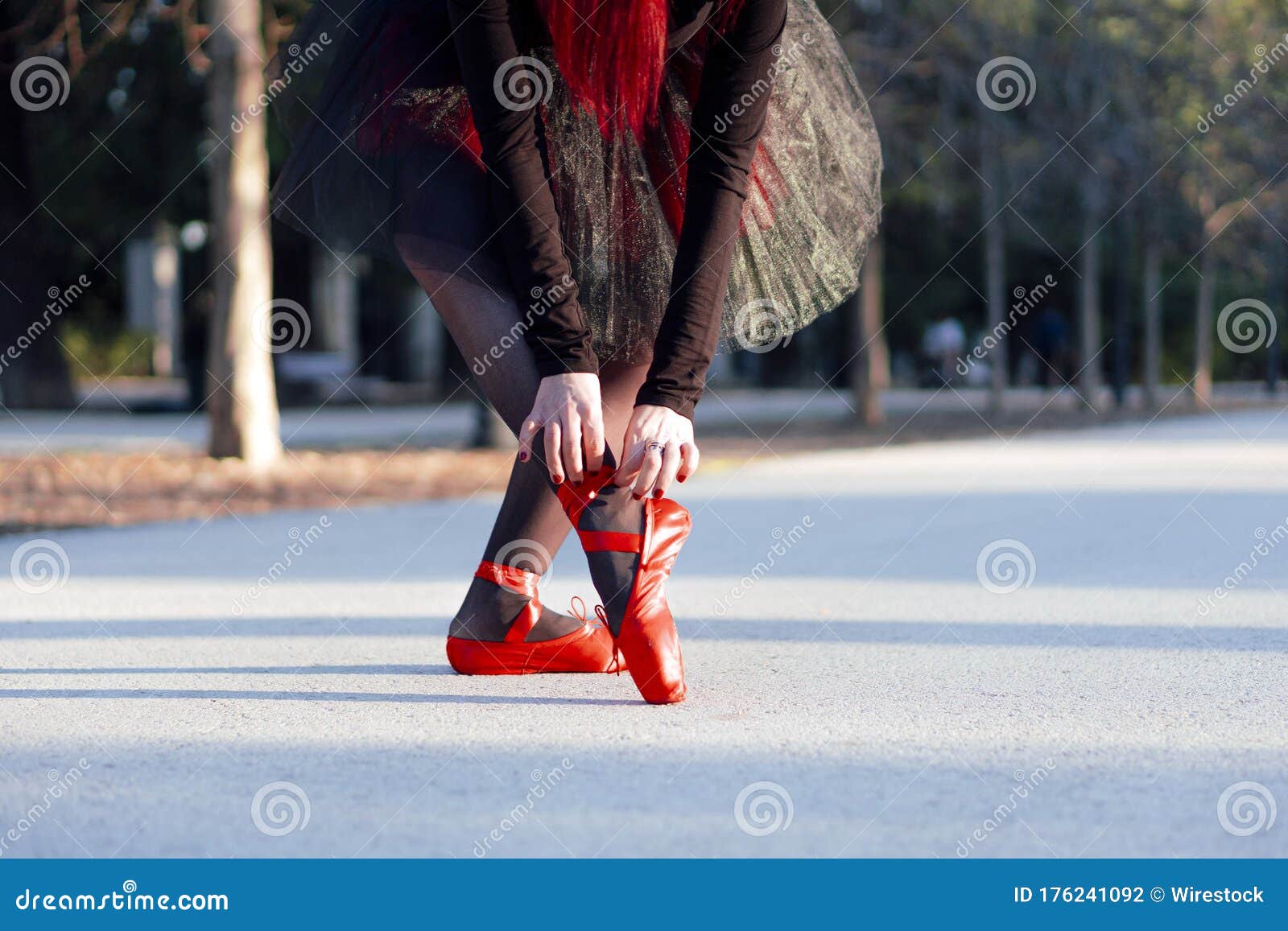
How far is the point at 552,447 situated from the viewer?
3.25m

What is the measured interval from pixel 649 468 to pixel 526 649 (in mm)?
787

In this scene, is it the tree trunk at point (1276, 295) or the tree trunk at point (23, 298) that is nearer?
the tree trunk at point (23, 298)

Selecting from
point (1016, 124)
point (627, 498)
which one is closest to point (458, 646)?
point (627, 498)

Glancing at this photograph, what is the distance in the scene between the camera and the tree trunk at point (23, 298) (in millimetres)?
19000

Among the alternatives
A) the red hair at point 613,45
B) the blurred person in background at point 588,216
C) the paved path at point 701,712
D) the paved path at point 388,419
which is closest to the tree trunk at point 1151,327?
the paved path at point 388,419

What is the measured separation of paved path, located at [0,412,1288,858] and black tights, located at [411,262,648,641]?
0.18 m

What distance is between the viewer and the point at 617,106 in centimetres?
377

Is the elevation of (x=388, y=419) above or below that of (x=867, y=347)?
below

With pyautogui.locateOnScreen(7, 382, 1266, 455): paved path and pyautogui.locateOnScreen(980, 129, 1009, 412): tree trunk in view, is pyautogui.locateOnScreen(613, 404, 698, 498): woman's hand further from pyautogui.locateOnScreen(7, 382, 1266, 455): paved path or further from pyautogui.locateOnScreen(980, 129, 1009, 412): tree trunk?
pyautogui.locateOnScreen(980, 129, 1009, 412): tree trunk

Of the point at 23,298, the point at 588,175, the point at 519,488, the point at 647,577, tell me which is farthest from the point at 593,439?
the point at 23,298

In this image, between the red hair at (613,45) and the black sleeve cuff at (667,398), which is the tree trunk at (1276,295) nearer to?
the red hair at (613,45)

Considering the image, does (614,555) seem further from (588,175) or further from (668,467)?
(588,175)

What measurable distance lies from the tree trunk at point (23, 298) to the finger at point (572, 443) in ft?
54.2

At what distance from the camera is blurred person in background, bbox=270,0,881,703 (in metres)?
3.35
